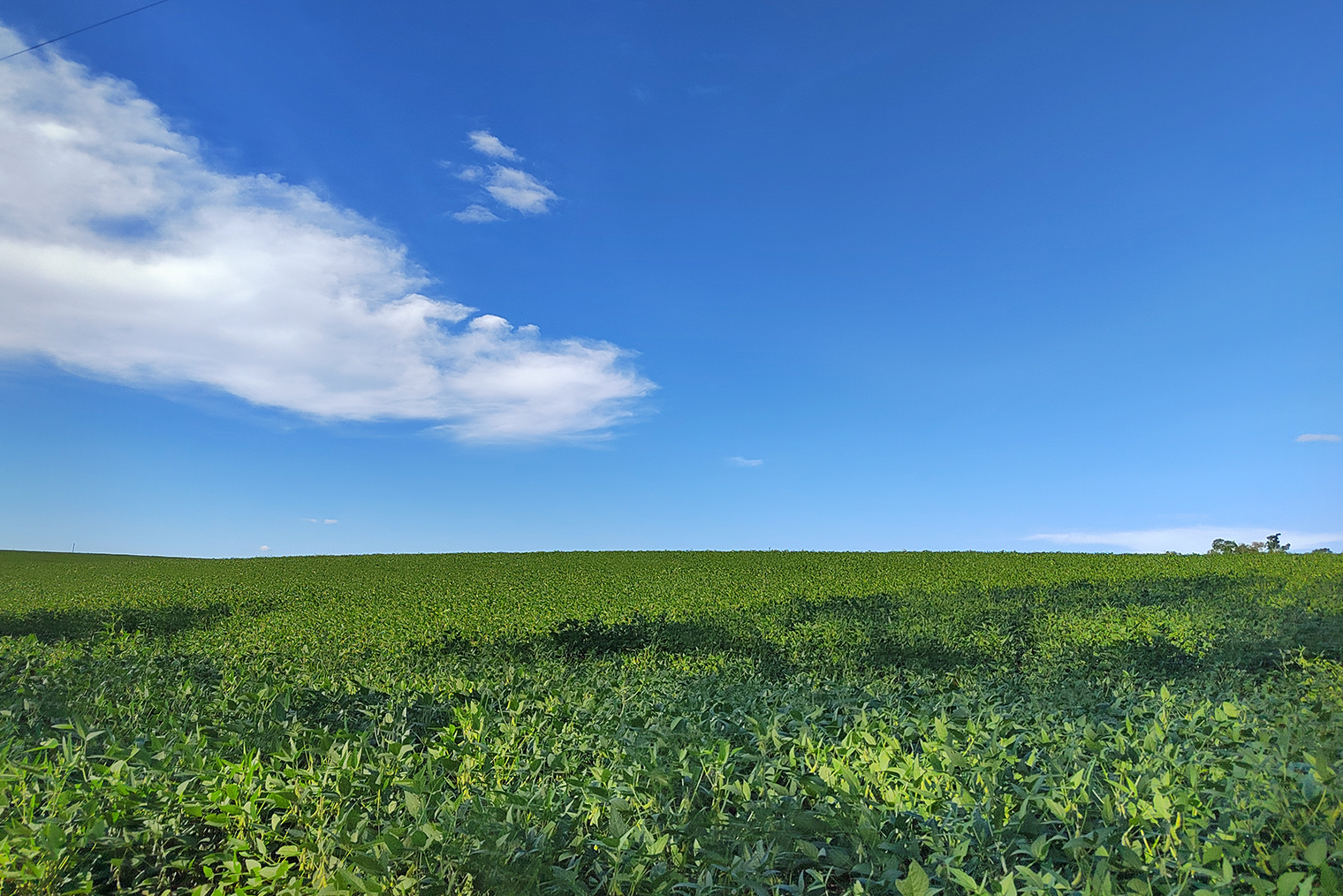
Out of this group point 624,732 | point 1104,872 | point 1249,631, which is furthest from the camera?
point 1249,631

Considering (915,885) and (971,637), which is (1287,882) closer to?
(915,885)

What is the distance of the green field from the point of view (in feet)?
10.4

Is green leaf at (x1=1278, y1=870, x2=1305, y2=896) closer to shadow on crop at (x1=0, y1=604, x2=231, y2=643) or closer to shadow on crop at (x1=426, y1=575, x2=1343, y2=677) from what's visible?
shadow on crop at (x1=426, y1=575, x2=1343, y2=677)

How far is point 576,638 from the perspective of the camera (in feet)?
38.4

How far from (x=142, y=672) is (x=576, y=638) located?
570 cm

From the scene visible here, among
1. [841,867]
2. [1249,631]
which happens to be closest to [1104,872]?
[841,867]

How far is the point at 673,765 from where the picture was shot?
13.6 ft

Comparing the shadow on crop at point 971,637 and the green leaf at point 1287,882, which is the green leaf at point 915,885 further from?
the shadow on crop at point 971,637

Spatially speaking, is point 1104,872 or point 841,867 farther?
point 841,867

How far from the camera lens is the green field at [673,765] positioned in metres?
3.18

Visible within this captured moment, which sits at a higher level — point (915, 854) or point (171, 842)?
point (915, 854)

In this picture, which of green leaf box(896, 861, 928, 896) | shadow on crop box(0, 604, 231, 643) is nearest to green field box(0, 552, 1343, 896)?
green leaf box(896, 861, 928, 896)

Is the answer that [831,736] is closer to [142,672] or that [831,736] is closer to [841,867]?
[841,867]

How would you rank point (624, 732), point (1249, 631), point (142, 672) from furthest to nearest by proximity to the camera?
point (1249, 631), point (142, 672), point (624, 732)
